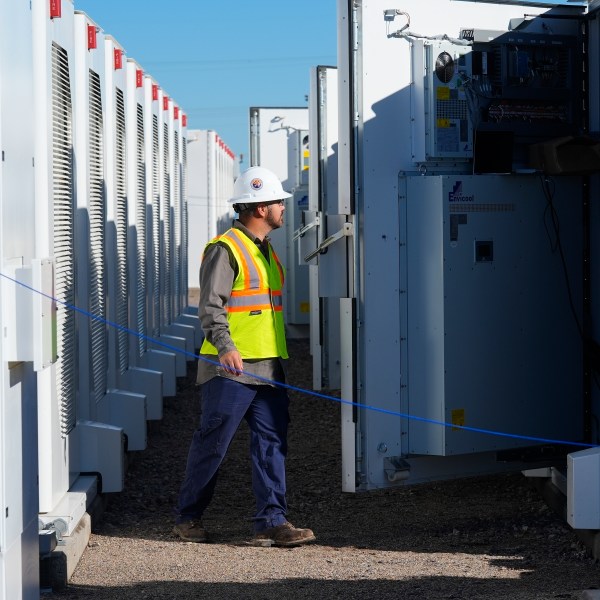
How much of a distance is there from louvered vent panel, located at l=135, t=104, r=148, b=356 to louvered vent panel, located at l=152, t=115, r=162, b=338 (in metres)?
0.88

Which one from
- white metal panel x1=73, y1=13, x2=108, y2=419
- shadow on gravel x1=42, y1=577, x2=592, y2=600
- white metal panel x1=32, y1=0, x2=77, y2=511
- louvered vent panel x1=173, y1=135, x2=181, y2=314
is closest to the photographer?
shadow on gravel x1=42, y1=577, x2=592, y2=600

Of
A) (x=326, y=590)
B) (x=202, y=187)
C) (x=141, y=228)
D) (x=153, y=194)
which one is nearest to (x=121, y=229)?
(x=141, y=228)

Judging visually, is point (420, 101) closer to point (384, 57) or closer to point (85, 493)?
point (384, 57)

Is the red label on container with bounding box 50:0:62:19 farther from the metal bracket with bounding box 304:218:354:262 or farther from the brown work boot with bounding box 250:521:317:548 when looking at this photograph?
the brown work boot with bounding box 250:521:317:548

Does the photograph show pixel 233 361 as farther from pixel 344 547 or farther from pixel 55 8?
pixel 55 8

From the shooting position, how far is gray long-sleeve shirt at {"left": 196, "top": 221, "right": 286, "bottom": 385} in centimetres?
600

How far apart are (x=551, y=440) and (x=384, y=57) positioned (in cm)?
215

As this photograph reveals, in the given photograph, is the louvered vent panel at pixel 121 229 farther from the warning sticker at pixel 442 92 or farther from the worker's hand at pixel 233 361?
the warning sticker at pixel 442 92

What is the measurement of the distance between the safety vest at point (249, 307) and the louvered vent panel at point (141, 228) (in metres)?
3.78

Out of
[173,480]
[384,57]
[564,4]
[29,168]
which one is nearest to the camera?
[29,168]

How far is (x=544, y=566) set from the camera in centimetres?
566

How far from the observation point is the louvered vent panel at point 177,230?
1429 cm

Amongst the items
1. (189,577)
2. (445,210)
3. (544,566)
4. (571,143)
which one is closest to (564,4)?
(571,143)

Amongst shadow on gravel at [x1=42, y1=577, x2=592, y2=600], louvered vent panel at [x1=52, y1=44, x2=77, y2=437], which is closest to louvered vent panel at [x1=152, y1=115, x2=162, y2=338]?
louvered vent panel at [x1=52, y1=44, x2=77, y2=437]
